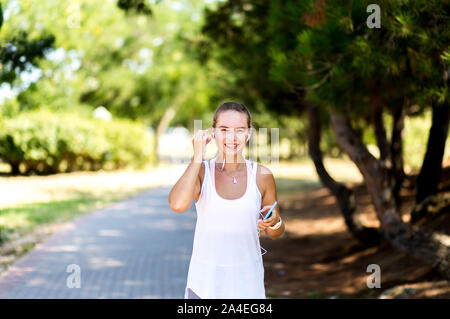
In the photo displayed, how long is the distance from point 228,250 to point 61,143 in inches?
833

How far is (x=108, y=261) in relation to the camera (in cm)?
840

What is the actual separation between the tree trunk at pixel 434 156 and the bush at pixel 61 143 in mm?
15074

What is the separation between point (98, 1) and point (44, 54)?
685 inches

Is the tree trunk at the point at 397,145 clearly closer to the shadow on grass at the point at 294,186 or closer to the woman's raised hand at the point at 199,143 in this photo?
the woman's raised hand at the point at 199,143

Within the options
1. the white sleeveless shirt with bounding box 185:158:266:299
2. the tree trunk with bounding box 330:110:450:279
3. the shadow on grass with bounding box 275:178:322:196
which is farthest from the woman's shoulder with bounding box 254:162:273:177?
the shadow on grass with bounding box 275:178:322:196

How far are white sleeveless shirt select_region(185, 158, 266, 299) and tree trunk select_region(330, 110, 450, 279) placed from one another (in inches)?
179

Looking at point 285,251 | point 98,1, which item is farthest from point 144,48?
point 285,251

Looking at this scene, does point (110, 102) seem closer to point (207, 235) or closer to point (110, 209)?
point (110, 209)

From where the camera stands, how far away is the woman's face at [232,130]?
2641 mm

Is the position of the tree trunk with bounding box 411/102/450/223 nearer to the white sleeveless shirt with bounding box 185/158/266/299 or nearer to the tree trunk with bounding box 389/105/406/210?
the tree trunk with bounding box 389/105/406/210

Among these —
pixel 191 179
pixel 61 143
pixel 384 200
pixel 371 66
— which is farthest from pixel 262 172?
pixel 61 143

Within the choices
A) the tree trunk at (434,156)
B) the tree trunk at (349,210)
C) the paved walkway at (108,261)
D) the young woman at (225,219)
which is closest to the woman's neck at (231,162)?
the young woman at (225,219)

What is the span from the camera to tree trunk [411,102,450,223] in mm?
7188

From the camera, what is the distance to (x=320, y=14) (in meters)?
5.19
